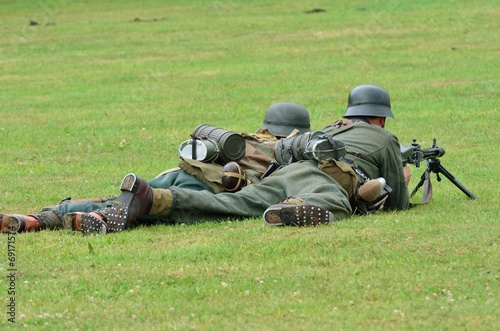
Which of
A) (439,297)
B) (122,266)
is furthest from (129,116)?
(439,297)

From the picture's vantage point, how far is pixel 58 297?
6297 mm

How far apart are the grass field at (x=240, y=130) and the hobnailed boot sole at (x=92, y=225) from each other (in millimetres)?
170

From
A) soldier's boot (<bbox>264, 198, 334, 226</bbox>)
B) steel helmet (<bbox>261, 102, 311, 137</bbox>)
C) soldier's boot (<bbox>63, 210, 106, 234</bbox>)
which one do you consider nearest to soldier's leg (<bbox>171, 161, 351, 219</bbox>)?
soldier's boot (<bbox>264, 198, 334, 226</bbox>)

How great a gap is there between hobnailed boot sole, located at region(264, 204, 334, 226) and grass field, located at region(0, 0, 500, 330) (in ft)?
0.39

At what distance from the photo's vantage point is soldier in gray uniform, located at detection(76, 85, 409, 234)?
320 inches

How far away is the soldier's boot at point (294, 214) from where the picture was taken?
8.04m

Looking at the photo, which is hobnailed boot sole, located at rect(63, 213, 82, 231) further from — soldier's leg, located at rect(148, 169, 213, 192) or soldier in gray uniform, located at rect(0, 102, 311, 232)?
soldier's leg, located at rect(148, 169, 213, 192)

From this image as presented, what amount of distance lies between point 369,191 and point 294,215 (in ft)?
2.85

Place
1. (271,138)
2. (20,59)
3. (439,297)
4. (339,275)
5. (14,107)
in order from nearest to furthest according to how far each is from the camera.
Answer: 1. (439,297)
2. (339,275)
3. (271,138)
4. (14,107)
5. (20,59)

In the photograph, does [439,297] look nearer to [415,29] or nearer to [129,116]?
[129,116]

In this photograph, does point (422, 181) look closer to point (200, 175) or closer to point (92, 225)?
point (200, 175)

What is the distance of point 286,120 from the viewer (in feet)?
32.3

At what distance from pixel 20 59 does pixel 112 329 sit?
21.4 metres

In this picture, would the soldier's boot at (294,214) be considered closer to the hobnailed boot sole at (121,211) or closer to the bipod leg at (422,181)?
the hobnailed boot sole at (121,211)
